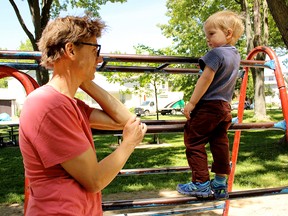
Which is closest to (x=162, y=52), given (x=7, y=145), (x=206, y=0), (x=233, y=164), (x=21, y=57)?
(x=7, y=145)

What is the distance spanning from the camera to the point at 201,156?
2152 mm

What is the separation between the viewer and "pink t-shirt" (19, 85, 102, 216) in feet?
3.83

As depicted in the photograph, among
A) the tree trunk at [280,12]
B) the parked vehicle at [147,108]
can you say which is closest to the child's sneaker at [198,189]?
the tree trunk at [280,12]

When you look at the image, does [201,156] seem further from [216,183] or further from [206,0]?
[206,0]

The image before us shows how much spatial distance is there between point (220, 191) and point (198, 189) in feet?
0.53

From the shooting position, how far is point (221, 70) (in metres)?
2.21

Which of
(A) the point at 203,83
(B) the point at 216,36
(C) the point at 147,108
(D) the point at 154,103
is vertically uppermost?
(B) the point at 216,36

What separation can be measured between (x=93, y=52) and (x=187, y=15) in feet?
69.4

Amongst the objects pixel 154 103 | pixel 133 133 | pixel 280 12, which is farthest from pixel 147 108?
pixel 133 133

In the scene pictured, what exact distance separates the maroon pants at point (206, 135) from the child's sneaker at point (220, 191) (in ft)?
0.27

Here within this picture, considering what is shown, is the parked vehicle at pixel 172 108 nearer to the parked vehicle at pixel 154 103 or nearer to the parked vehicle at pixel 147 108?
the parked vehicle at pixel 154 103

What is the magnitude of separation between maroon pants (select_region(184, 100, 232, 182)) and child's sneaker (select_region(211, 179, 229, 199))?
0.27 feet

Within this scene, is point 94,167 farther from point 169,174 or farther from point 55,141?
point 169,174

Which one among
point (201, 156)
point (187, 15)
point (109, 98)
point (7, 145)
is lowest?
point (7, 145)
